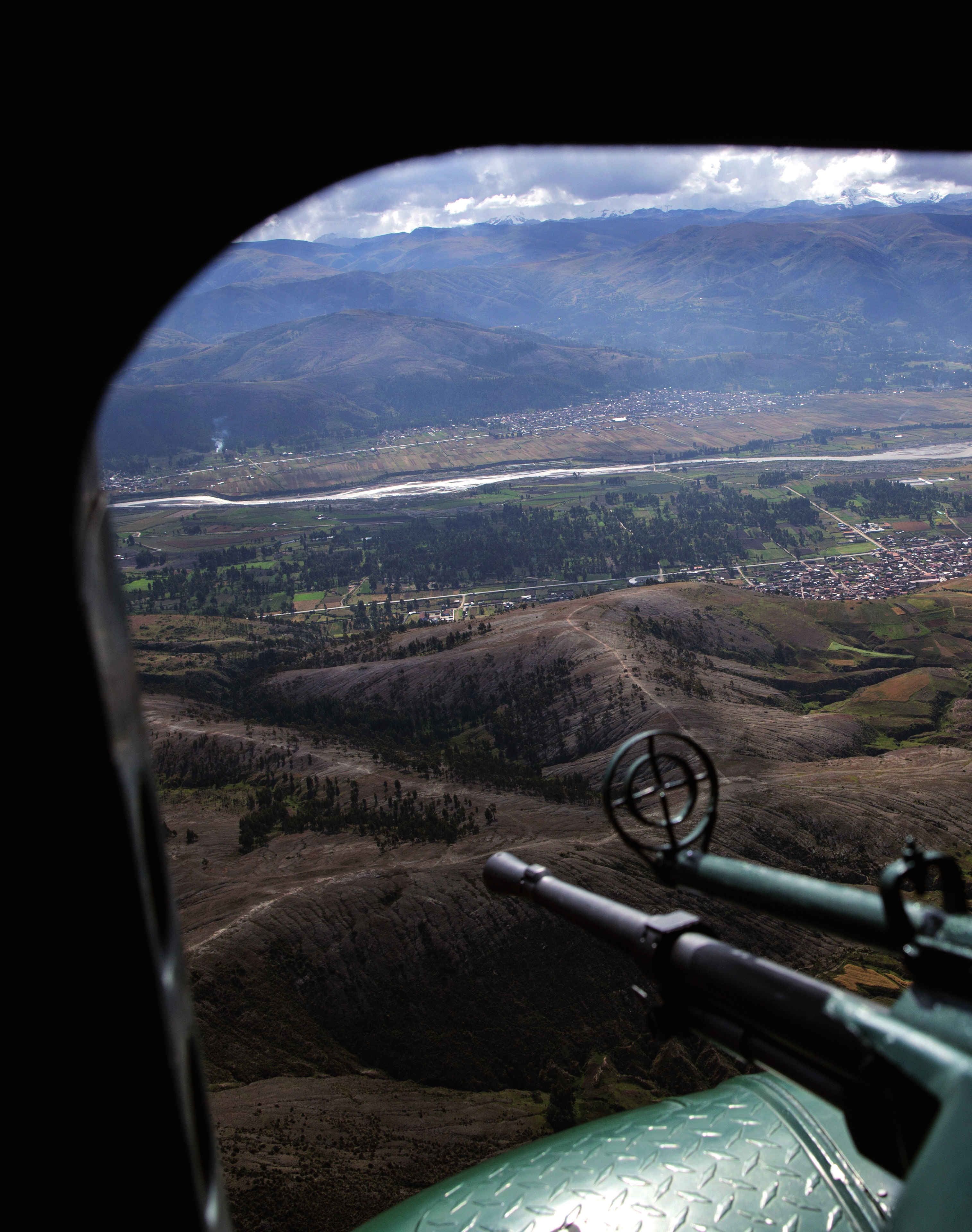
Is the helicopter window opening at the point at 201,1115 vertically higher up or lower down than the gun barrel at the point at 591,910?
higher up

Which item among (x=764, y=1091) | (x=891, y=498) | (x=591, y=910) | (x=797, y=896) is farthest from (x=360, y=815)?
(x=891, y=498)

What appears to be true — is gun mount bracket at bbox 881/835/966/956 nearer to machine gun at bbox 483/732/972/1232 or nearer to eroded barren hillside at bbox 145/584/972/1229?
machine gun at bbox 483/732/972/1232

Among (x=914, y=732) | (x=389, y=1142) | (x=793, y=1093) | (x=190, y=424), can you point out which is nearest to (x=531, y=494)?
(x=914, y=732)

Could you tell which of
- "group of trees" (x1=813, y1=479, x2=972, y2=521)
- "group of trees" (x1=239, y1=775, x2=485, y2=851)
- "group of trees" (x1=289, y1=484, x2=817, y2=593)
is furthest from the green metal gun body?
"group of trees" (x1=813, y1=479, x2=972, y2=521)

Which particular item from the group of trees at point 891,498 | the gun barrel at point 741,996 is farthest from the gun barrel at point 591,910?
the group of trees at point 891,498

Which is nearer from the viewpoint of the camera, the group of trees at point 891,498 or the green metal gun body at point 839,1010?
the green metal gun body at point 839,1010

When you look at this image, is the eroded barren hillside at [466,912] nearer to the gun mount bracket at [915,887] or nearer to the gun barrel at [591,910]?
the gun barrel at [591,910]

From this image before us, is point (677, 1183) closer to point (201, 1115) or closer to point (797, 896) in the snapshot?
point (797, 896)
